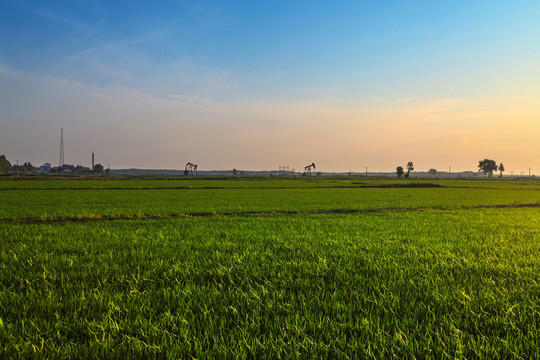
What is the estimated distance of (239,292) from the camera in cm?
427

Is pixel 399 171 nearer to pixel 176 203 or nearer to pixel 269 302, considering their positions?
pixel 176 203


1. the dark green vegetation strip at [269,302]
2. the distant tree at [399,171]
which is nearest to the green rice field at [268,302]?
the dark green vegetation strip at [269,302]

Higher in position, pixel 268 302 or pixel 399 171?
pixel 399 171

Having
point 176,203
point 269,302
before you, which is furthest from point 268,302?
point 176,203

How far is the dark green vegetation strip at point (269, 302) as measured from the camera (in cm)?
290

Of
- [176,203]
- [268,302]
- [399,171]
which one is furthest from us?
[399,171]

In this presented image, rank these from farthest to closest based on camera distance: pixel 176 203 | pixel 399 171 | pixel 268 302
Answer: pixel 399 171 → pixel 176 203 → pixel 268 302

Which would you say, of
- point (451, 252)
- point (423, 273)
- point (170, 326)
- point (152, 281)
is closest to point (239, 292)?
point (170, 326)

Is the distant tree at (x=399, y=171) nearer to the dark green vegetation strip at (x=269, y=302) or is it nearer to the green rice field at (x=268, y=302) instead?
the green rice field at (x=268, y=302)

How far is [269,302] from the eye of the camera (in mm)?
3875

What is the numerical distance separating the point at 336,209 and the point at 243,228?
1082 centimetres

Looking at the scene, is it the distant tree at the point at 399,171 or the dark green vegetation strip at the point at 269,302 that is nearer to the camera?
the dark green vegetation strip at the point at 269,302

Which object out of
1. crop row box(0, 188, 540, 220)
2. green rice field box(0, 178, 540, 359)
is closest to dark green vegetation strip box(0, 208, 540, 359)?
green rice field box(0, 178, 540, 359)

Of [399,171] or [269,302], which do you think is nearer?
[269,302]
